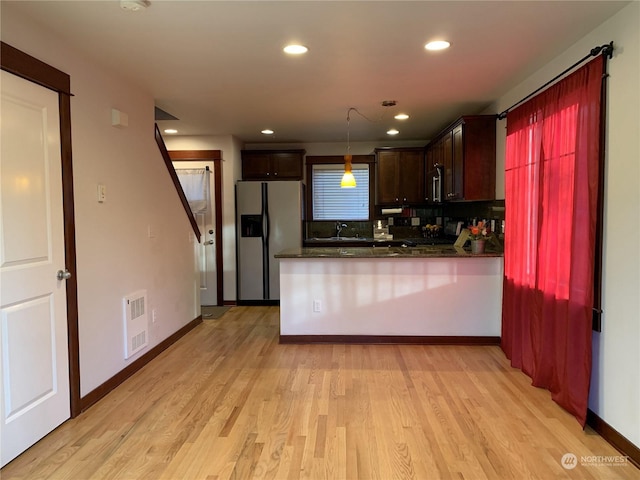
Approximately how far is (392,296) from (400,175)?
2.53m

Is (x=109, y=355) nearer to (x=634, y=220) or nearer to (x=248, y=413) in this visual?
(x=248, y=413)

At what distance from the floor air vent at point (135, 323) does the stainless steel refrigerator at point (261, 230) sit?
225 cm

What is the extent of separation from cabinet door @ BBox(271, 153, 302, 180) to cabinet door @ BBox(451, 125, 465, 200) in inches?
94.8

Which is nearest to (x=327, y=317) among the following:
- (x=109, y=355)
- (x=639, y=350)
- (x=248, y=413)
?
(x=248, y=413)

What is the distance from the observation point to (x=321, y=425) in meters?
2.46

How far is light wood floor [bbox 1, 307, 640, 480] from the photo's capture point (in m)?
2.04

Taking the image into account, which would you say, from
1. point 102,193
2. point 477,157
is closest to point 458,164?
point 477,157

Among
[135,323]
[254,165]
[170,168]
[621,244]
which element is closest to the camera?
[621,244]

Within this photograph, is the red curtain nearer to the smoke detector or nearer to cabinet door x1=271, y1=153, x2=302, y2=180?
the smoke detector

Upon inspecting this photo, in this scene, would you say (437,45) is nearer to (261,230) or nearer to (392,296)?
(392,296)

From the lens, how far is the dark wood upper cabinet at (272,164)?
604cm

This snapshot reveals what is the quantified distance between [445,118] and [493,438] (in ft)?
11.7
